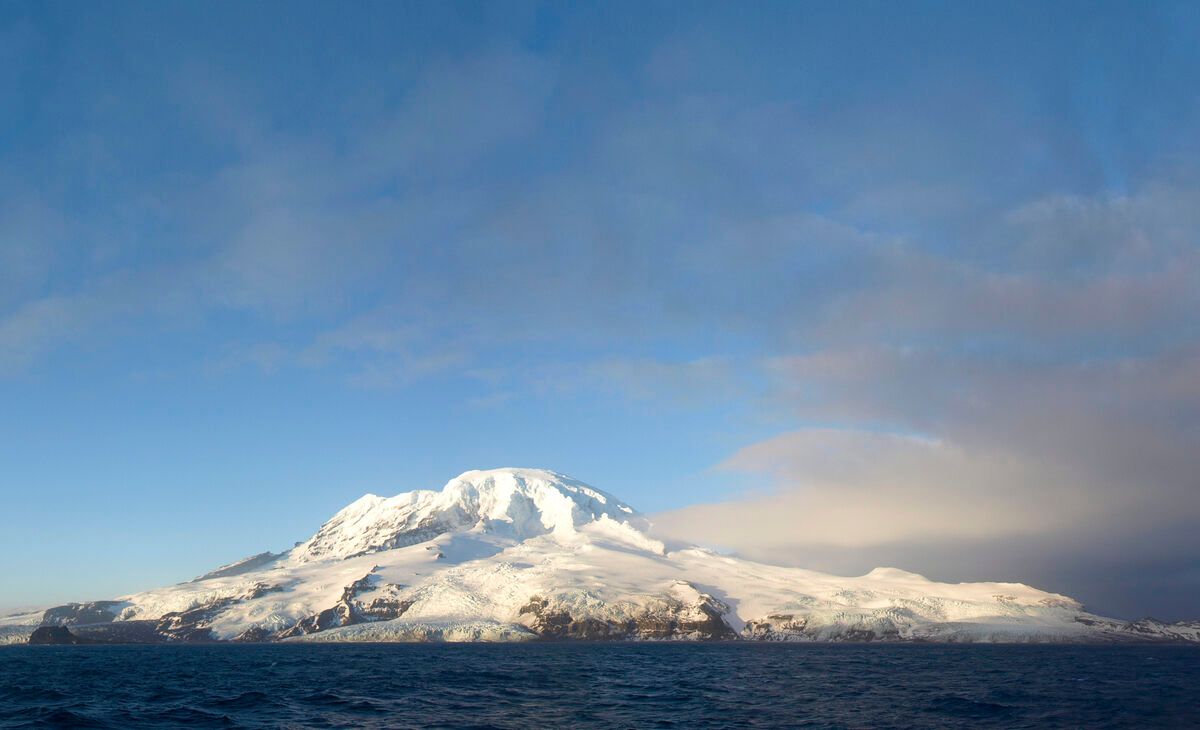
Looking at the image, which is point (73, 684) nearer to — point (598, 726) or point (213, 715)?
point (213, 715)

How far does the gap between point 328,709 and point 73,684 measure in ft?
182

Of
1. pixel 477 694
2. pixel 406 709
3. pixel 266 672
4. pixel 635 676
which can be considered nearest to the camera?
pixel 406 709

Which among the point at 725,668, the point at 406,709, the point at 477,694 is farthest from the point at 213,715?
the point at 725,668

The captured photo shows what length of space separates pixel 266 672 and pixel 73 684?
99.5 ft

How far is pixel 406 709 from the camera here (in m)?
67.6

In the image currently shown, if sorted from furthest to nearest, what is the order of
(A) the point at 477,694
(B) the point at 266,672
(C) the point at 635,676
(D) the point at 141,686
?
1. (B) the point at 266,672
2. (C) the point at 635,676
3. (D) the point at 141,686
4. (A) the point at 477,694

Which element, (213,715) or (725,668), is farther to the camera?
(725,668)

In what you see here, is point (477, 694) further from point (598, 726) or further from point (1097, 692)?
point (1097, 692)

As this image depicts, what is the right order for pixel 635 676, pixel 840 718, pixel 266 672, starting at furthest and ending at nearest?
pixel 266 672 < pixel 635 676 < pixel 840 718

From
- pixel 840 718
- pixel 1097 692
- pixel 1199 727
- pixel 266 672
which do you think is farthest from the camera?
pixel 266 672

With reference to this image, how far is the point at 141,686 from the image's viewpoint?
97750 mm

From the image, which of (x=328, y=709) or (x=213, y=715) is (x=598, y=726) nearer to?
(x=328, y=709)

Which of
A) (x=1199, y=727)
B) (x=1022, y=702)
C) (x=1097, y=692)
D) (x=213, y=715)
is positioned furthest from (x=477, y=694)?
(x=1097, y=692)

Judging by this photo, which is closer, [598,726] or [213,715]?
[598,726]
